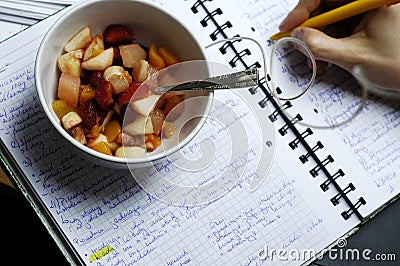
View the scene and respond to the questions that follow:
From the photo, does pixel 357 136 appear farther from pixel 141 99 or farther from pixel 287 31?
pixel 141 99

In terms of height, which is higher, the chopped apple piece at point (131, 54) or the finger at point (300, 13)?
the chopped apple piece at point (131, 54)

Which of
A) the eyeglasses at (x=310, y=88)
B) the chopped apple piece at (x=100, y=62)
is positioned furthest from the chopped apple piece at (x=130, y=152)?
the eyeglasses at (x=310, y=88)

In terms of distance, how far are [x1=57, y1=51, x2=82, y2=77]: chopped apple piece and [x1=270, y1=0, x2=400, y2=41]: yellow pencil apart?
30 cm

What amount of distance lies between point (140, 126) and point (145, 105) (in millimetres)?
26

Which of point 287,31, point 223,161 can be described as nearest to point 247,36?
point 287,31

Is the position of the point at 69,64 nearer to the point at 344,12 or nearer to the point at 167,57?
the point at 167,57

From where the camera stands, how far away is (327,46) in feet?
2.56

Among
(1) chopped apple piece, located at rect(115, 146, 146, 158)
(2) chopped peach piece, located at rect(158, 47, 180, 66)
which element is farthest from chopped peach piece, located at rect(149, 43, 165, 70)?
(1) chopped apple piece, located at rect(115, 146, 146, 158)

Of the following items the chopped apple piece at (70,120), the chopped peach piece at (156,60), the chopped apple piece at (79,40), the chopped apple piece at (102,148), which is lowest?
the chopped apple piece at (102,148)

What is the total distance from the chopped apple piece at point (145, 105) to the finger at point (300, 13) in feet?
0.73

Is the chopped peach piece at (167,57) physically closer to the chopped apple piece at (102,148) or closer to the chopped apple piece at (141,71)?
the chopped apple piece at (141,71)

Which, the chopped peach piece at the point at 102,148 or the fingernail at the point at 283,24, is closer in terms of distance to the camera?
the chopped peach piece at the point at 102,148

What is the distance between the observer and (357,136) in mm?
807

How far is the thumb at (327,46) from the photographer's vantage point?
78 cm
